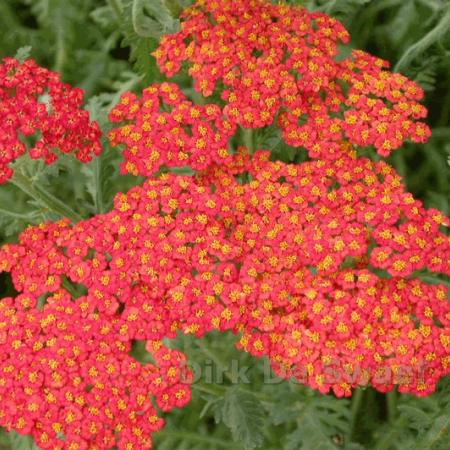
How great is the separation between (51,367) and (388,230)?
95cm

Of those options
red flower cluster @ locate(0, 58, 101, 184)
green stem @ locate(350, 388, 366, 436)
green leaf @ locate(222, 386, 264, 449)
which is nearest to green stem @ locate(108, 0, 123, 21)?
red flower cluster @ locate(0, 58, 101, 184)

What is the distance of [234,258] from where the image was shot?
1.97 m

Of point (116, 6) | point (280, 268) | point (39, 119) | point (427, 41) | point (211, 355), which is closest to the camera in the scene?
point (280, 268)

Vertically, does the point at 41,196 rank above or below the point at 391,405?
above

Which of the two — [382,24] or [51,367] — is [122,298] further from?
[382,24]

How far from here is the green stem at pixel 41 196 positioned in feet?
7.00

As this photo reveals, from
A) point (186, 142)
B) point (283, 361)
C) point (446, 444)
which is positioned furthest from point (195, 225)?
point (446, 444)

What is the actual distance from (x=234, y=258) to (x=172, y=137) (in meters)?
0.41

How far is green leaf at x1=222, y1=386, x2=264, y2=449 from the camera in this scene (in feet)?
6.57

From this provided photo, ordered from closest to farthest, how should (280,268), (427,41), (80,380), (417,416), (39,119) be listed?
(80,380) → (280,268) → (39,119) → (417,416) → (427,41)

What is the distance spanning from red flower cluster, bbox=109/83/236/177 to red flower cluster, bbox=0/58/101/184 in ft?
0.38

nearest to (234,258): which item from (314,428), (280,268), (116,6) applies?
(280,268)

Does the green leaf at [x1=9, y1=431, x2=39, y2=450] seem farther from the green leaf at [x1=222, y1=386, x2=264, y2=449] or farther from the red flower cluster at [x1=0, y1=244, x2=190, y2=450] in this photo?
the green leaf at [x1=222, y1=386, x2=264, y2=449]

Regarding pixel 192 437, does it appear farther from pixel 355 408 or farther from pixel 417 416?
pixel 417 416
